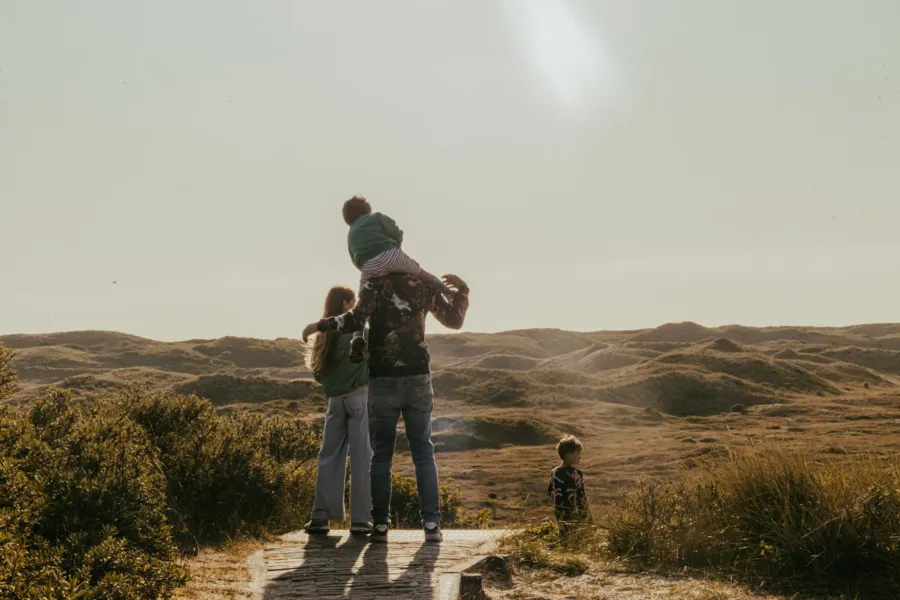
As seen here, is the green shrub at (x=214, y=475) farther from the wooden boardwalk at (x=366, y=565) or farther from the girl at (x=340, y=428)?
the girl at (x=340, y=428)

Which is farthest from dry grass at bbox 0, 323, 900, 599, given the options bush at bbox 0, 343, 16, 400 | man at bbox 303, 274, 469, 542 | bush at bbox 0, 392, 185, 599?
bush at bbox 0, 392, 185, 599

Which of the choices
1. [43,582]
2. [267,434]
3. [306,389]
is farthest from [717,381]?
[43,582]

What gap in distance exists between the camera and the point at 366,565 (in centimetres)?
569

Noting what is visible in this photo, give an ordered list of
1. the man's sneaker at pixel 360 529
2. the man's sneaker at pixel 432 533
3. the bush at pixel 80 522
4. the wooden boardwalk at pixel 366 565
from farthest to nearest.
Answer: the man's sneaker at pixel 360 529
the man's sneaker at pixel 432 533
the wooden boardwalk at pixel 366 565
the bush at pixel 80 522

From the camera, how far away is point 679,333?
10162 centimetres

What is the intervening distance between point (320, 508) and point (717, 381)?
58.8 metres

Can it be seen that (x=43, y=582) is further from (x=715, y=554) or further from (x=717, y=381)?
(x=717, y=381)

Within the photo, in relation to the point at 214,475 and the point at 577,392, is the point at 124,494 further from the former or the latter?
the point at 577,392

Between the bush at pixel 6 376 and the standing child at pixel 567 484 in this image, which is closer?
the bush at pixel 6 376

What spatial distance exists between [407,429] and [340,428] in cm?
82

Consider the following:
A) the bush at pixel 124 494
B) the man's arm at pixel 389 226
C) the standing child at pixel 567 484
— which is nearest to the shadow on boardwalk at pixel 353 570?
the bush at pixel 124 494

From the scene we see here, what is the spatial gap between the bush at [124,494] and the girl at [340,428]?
946mm

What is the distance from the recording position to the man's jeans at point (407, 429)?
6227mm

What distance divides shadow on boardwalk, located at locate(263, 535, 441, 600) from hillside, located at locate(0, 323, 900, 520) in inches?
751
